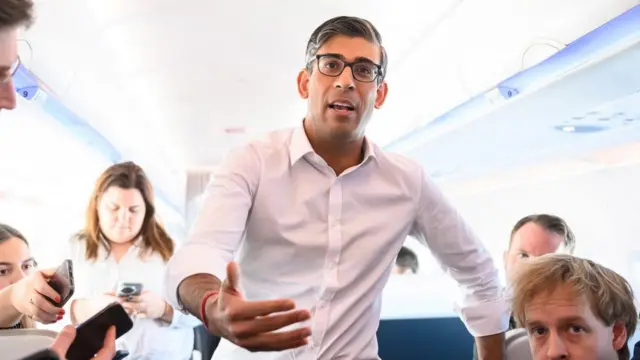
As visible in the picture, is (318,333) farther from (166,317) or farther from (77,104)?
(77,104)

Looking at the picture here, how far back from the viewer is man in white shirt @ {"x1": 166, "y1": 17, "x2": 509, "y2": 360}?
1.69 m

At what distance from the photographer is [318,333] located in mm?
Result: 1678

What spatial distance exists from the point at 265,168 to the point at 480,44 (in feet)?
6.22

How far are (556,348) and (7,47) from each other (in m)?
1.54

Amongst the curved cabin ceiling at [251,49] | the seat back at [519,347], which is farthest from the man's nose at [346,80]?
the curved cabin ceiling at [251,49]

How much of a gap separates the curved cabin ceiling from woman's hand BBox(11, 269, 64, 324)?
1.56m

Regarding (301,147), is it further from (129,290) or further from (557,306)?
(129,290)

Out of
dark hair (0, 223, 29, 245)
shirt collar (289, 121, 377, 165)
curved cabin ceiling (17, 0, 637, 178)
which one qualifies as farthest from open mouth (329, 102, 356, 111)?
dark hair (0, 223, 29, 245)

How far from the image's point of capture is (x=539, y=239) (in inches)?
118

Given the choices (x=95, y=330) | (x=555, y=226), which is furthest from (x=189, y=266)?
(x=555, y=226)

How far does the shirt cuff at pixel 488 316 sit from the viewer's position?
193 cm

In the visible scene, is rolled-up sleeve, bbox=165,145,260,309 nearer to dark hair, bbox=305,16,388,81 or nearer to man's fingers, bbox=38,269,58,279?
dark hair, bbox=305,16,388,81

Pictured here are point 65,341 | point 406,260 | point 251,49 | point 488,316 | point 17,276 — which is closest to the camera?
point 65,341

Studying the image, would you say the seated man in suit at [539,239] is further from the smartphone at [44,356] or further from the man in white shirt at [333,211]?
the smartphone at [44,356]
